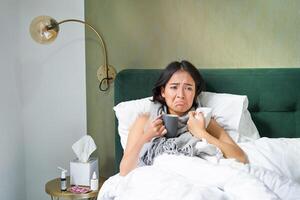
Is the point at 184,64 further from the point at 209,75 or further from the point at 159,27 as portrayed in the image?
the point at 159,27

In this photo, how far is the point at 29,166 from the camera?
8.43 ft

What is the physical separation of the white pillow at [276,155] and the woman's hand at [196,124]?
0.24 m

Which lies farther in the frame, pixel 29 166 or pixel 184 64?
pixel 29 166

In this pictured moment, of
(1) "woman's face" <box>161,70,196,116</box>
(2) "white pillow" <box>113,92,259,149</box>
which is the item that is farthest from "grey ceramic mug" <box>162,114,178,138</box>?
(2) "white pillow" <box>113,92,259,149</box>

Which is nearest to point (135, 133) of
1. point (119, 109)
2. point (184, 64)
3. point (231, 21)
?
point (119, 109)

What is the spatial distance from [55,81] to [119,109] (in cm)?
57

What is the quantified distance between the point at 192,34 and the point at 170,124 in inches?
29.8

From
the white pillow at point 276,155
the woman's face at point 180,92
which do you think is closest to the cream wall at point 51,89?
the woman's face at point 180,92

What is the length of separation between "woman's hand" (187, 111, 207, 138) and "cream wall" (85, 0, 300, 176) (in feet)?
1.77

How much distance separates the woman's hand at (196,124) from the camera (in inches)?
75.0

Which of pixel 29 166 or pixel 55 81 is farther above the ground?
pixel 55 81

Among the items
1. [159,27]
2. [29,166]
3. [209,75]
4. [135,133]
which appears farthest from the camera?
[29,166]

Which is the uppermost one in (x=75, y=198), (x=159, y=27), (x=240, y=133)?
(x=159, y=27)

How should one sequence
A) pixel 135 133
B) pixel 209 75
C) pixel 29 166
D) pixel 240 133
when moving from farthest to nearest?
1. pixel 29 166
2. pixel 209 75
3. pixel 240 133
4. pixel 135 133
